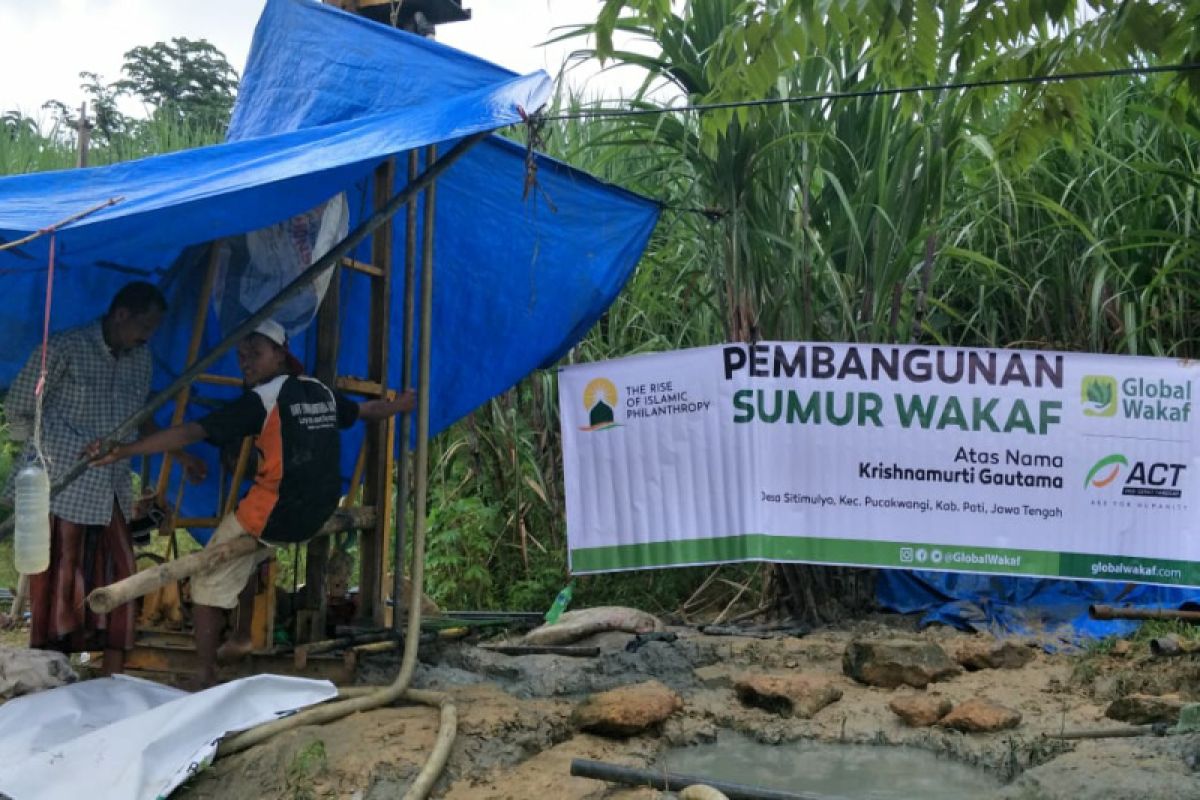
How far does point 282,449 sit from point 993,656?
3110 mm

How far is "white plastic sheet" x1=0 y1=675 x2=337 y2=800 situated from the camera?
3.49 metres

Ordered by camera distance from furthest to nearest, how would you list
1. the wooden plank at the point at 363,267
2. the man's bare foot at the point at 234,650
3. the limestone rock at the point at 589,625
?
the limestone rock at the point at 589,625 < the wooden plank at the point at 363,267 < the man's bare foot at the point at 234,650

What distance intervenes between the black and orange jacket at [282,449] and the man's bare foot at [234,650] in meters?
0.51

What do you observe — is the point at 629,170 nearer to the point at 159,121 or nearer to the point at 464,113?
the point at 464,113

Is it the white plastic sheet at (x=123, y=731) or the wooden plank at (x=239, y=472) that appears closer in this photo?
the white plastic sheet at (x=123, y=731)

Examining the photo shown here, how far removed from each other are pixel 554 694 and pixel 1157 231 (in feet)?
11.7

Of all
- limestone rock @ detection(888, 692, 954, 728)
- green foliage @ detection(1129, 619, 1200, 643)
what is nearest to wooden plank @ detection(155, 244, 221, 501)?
limestone rock @ detection(888, 692, 954, 728)

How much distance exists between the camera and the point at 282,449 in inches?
169

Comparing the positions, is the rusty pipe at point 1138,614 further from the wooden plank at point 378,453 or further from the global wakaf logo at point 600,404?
the wooden plank at point 378,453

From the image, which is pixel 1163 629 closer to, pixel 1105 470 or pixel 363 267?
pixel 1105 470

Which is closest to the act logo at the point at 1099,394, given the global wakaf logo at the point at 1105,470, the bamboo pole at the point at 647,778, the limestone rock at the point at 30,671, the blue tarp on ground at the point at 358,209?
the global wakaf logo at the point at 1105,470

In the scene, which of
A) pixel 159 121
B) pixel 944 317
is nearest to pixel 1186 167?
pixel 944 317

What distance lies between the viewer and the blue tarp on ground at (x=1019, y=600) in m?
5.55

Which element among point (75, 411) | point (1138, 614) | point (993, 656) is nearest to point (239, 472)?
point (75, 411)
